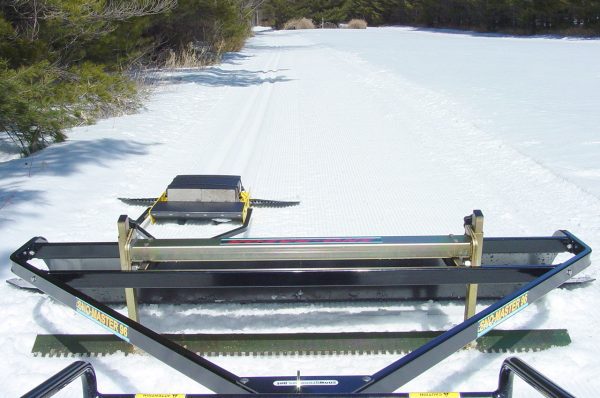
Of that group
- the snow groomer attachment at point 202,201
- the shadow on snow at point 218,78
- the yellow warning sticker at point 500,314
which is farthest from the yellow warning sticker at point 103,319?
the shadow on snow at point 218,78

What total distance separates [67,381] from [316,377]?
0.86m

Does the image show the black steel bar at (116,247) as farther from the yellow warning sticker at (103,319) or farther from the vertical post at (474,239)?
the yellow warning sticker at (103,319)

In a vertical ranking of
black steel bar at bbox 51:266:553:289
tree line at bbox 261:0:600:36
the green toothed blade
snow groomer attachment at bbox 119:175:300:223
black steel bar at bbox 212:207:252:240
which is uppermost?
tree line at bbox 261:0:600:36

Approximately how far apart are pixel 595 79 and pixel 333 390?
15502 mm

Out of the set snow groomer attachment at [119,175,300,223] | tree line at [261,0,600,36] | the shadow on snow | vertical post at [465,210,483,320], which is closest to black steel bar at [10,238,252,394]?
vertical post at [465,210,483,320]

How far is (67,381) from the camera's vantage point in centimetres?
184

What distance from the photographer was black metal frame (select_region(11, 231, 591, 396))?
2053 mm

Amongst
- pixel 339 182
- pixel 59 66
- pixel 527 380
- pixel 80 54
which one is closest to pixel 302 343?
pixel 527 380

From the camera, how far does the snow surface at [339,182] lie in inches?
114

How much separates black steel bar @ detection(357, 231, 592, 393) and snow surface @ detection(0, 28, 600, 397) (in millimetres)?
516

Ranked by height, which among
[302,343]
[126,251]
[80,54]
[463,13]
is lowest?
[302,343]

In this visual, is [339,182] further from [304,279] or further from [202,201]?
[304,279]

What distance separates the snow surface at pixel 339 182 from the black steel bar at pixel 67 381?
28.5 inches

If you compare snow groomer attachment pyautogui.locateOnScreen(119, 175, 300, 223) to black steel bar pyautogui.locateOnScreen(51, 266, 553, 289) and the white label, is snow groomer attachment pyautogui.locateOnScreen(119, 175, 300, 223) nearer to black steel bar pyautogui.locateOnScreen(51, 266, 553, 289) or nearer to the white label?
black steel bar pyautogui.locateOnScreen(51, 266, 553, 289)
